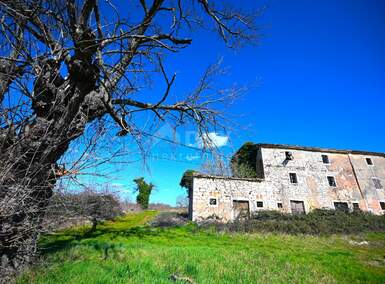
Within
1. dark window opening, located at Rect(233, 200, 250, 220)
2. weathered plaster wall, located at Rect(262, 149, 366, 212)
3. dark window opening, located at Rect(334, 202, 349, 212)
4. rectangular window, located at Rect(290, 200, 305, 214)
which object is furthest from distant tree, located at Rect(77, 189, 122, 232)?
dark window opening, located at Rect(334, 202, 349, 212)

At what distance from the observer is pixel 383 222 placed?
18.0 meters

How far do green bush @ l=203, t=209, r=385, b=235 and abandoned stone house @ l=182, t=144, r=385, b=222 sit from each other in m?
1.45

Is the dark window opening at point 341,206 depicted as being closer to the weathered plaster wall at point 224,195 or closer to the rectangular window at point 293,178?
the rectangular window at point 293,178

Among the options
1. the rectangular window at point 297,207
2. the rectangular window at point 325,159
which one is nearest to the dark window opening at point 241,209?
the rectangular window at point 297,207

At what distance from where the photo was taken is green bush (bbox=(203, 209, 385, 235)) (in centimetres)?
1491

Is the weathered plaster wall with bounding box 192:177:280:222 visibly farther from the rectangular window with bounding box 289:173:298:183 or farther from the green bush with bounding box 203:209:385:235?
the rectangular window with bounding box 289:173:298:183

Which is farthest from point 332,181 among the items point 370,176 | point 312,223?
point 312,223

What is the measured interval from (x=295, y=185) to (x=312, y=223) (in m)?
5.21

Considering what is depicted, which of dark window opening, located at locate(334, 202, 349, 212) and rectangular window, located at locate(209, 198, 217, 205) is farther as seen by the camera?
dark window opening, located at locate(334, 202, 349, 212)

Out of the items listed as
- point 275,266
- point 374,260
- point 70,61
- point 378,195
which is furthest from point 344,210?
point 70,61

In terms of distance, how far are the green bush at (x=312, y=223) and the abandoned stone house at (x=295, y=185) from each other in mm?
1453

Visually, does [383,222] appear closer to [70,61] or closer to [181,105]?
[181,105]

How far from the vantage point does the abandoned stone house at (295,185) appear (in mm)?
18812

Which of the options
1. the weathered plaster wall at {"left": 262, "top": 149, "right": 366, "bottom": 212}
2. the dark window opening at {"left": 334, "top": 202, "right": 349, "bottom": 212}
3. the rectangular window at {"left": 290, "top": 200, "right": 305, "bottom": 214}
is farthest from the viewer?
the dark window opening at {"left": 334, "top": 202, "right": 349, "bottom": 212}
